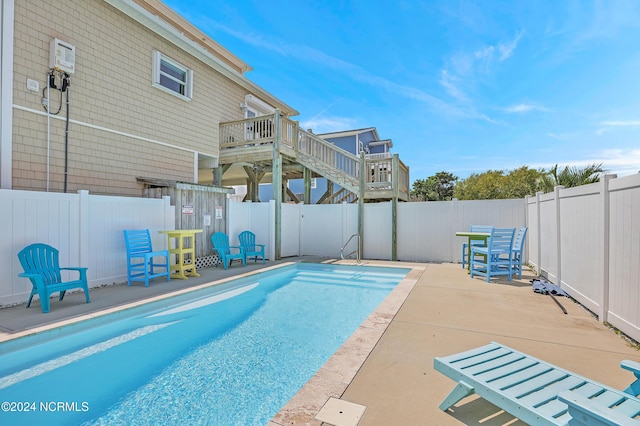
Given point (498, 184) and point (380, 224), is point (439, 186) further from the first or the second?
point (380, 224)

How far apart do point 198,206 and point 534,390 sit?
7.61m

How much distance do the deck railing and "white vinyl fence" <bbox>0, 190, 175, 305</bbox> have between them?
4064 millimetres

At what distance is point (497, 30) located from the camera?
347 inches

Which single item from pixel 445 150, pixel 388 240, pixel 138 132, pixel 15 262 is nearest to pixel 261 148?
pixel 138 132

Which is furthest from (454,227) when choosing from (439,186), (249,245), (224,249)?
(439,186)

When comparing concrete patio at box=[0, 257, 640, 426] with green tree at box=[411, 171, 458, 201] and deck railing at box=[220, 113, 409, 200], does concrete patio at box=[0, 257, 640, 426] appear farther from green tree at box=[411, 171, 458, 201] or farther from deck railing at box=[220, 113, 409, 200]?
green tree at box=[411, 171, 458, 201]

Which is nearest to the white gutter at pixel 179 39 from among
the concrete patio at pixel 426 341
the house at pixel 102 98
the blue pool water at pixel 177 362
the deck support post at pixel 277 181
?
the house at pixel 102 98

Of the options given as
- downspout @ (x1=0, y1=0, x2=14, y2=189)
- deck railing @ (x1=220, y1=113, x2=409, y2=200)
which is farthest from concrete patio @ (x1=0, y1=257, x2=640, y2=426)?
deck railing @ (x1=220, y1=113, x2=409, y2=200)

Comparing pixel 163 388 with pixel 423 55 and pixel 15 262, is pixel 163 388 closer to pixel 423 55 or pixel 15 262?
pixel 15 262

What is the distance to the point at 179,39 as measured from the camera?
8500 mm

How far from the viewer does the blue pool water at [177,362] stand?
8.09 feet

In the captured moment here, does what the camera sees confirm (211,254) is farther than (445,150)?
No

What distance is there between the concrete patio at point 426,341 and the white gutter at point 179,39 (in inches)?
255

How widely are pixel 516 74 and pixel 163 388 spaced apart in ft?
44.1
